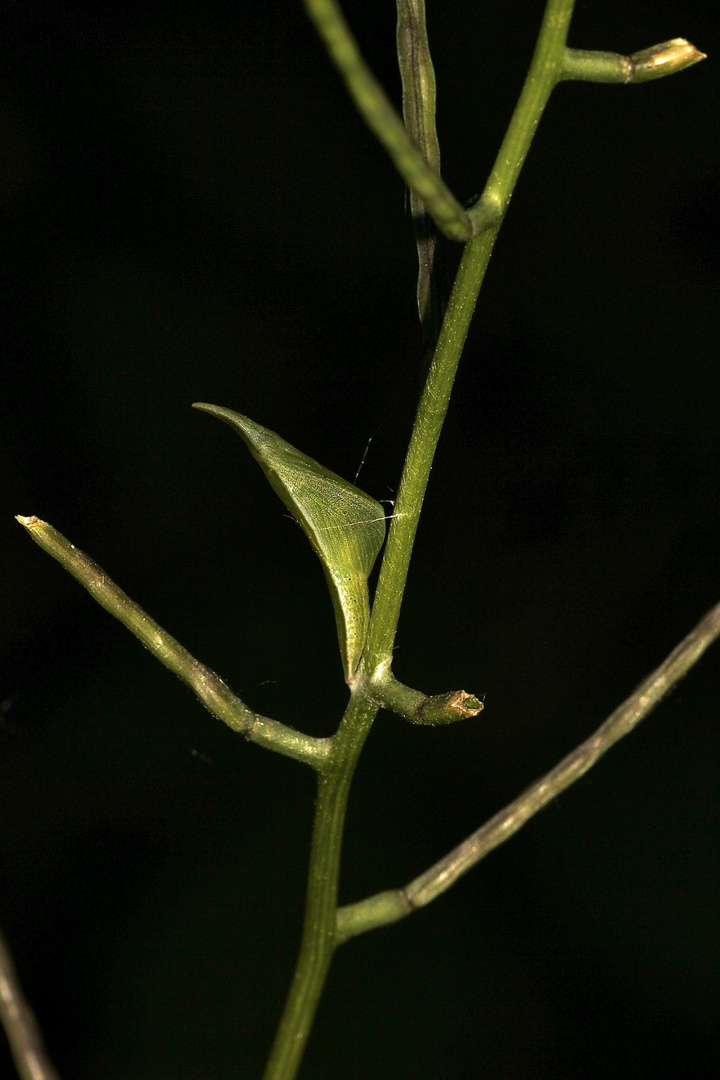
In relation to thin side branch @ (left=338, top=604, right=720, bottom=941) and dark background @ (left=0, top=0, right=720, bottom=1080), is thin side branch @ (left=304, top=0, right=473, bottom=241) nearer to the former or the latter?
thin side branch @ (left=338, top=604, right=720, bottom=941)

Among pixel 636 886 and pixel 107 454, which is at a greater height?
pixel 107 454

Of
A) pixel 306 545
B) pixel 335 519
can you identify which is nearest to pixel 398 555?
pixel 335 519

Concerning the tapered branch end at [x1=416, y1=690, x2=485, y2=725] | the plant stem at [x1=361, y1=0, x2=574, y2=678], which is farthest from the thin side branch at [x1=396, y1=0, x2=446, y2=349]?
the tapered branch end at [x1=416, y1=690, x2=485, y2=725]

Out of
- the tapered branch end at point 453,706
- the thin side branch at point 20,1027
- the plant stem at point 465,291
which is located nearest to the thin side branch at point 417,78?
the plant stem at point 465,291

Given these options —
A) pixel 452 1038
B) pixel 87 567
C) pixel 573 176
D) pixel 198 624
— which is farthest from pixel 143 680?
pixel 87 567

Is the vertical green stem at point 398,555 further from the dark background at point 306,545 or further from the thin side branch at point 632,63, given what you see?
the dark background at point 306,545

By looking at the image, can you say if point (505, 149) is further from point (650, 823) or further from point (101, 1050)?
point (101, 1050)

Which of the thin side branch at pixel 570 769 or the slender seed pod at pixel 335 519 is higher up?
the slender seed pod at pixel 335 519
